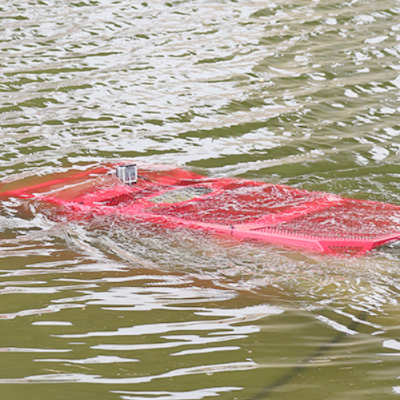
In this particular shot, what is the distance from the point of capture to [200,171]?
6.82 meters

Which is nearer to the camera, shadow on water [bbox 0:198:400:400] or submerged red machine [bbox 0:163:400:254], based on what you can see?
shadow on water [bbox 0:198:400:400]

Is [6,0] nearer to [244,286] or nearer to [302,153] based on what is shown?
[302,153]

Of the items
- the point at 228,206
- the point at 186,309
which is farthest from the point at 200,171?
the point at 186,309

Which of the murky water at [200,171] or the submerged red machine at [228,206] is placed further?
the submerged red machine at [228,206]

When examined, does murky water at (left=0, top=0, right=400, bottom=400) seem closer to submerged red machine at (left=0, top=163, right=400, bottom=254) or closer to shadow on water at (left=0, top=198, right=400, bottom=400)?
shadow on water at (left=0, top=198, right=400, bottom=400)

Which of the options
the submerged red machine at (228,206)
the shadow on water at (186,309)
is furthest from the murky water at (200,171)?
the submerged red machine at (228,206)

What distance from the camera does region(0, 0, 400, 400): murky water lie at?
11.2 ft

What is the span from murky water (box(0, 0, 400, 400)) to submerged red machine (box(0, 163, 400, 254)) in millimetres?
132

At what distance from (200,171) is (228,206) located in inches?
62.2

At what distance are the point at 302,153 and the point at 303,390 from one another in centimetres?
442

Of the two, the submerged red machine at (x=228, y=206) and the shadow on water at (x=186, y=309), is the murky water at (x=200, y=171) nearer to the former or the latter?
the shadow on water at (x=186, y=309)

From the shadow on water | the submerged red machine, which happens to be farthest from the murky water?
the submerged red machine

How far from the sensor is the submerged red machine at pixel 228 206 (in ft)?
15.9

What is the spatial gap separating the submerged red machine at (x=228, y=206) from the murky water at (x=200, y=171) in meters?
0.13
